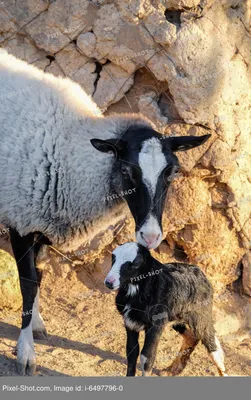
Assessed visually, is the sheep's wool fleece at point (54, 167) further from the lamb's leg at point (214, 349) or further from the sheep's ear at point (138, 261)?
the lamb's leg at point (214, 349)

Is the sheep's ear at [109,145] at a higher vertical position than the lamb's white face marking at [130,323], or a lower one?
higher

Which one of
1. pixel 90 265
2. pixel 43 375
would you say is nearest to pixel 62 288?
pixel 90 265

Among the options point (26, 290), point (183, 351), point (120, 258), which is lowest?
point (26, 290)

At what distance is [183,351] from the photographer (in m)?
5.89

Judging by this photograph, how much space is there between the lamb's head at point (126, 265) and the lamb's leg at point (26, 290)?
1.08 m

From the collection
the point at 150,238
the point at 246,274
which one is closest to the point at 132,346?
the point at 150,238

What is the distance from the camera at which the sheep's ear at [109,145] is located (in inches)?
212

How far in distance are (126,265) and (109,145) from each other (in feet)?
3.47

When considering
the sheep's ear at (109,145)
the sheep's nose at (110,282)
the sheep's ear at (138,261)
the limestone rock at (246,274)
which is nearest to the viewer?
the sheep's nose at (110,282)

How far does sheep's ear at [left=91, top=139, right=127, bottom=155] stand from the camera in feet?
17.7

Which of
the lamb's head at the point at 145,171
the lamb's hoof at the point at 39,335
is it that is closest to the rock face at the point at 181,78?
the lamb's hoof at the point at 39,335

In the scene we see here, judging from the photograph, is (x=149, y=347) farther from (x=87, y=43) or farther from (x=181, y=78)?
(x=87, y=43)

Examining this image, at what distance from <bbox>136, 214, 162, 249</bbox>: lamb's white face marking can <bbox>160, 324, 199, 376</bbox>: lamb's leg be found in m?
1.01

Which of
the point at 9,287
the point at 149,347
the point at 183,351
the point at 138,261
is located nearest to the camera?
the point at 138,261
